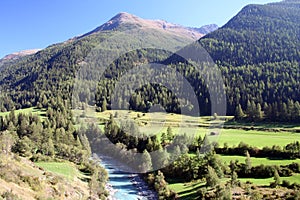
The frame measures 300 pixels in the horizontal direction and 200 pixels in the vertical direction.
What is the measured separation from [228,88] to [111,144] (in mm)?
71378

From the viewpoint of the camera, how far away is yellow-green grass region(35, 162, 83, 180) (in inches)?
2082

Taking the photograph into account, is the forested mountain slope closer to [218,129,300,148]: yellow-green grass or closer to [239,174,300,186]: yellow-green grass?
[218,129,300,148]: yellow-green grass

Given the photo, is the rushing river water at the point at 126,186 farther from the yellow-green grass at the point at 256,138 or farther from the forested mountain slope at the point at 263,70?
the forested mountain slope at the point at 263,70

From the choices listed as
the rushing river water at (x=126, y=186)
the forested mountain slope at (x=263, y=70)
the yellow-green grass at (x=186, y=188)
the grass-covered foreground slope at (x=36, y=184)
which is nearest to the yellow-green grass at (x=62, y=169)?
the grass-covered foreground slope at (x=36, y=184)

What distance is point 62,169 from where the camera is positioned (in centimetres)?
5675

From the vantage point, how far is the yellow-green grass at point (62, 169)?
5288 centimetres

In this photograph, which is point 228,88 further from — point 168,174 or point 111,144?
point 168,174

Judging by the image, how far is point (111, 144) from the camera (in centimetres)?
8106

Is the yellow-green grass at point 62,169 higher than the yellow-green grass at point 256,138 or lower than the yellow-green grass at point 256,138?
lower

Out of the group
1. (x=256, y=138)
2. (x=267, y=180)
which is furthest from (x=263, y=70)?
(x=267, y=180)

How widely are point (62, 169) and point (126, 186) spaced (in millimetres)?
12823

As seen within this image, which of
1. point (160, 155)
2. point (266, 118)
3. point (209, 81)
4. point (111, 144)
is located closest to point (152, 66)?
point (209, 81)

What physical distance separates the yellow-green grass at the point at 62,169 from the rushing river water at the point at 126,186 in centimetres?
646

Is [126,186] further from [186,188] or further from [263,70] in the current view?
[263,70]
